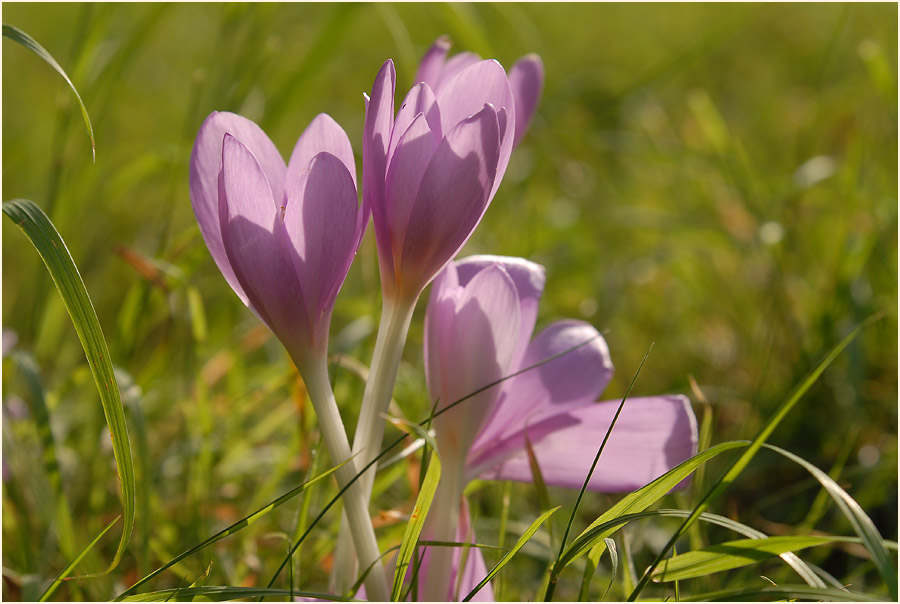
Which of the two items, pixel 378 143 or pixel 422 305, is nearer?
pixel 378 143

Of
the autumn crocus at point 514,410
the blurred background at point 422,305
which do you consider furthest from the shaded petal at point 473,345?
the blurred background at point 422,305

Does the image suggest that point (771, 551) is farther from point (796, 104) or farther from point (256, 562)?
point (796, 104)

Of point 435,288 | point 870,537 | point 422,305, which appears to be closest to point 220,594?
point 435,288

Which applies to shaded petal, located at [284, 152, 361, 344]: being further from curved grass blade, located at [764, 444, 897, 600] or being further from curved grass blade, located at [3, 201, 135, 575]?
curved grass blade, located at [764, 444, 897, 600]

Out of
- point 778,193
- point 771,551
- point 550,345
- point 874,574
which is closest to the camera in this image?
point 771,551

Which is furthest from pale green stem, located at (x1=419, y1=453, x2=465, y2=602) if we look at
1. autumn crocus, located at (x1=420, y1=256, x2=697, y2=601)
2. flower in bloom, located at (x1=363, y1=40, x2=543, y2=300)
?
flower in bloom, located at (x1=363, y1=40, x2=543, y2=300)

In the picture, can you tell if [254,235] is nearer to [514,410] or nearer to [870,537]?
[514,410]

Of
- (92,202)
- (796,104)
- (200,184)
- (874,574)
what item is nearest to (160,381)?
(92,202)

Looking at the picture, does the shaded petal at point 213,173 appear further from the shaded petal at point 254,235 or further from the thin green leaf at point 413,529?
the thin green leaf at point 413,529
